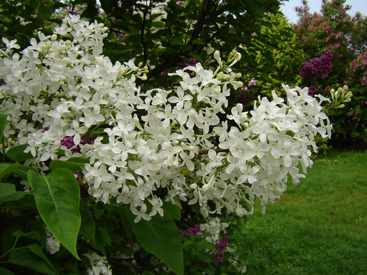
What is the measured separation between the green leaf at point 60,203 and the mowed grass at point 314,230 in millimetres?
2057

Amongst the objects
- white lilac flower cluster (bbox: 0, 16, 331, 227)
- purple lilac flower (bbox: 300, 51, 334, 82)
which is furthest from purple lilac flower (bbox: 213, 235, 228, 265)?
purple lilac flower (bbox: 300, 51, 334, 82)

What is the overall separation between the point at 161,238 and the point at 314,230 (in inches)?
181

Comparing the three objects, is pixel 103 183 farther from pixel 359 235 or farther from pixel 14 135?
pixel 359 235

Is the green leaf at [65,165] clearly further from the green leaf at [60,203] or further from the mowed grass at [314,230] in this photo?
the mowed grass at [314,230]

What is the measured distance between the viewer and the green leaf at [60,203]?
1005 mm

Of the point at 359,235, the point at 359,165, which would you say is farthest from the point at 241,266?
the point at 359,165

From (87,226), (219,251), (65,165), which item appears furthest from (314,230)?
(65,165)

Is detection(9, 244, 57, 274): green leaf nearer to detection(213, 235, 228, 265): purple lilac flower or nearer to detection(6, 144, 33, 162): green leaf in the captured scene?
detection(6, 144, 33, 162): green leaf

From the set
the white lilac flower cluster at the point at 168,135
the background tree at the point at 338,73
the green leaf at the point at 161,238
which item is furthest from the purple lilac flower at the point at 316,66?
the green leaf at the point at 161,238

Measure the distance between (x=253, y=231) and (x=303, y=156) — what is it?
14.3ft

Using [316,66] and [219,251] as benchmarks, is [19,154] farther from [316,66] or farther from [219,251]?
[316,66]

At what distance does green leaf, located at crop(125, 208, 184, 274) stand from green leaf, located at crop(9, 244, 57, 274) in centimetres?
34

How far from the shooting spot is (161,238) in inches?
54.6

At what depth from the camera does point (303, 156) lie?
1271 millimetres
